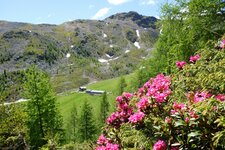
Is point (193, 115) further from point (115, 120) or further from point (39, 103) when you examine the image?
point (39, 103)

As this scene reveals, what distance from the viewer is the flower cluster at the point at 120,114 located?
28.2 feet

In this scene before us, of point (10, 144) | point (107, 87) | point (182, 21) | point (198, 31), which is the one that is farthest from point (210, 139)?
point (107, 87)

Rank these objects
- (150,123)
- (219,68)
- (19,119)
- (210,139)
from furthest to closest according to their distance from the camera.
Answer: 1. (19,119)
2. (219,68)
3. (150,123)
4. (210,139)

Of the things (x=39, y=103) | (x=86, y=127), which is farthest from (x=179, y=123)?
(x=86, y=127)

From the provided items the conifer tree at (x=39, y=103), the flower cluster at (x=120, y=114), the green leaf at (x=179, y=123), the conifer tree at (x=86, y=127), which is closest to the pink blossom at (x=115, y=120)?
the flower cluster at (x=120, y=114)

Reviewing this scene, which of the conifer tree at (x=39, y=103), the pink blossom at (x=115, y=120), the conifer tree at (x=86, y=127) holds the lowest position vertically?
the conifer tree at (x=86, y=127)

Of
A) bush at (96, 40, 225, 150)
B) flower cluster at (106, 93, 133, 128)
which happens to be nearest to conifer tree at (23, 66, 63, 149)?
flower cluster at (106, 93, 133, 128)

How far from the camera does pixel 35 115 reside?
41.6 m

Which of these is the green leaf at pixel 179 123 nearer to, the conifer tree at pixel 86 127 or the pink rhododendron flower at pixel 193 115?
the pink rhododendron flower at pixel 193 115

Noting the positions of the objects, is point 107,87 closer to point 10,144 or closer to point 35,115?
point 35,115

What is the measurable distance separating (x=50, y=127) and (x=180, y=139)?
3995cm

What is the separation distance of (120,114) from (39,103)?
3311 centimetres

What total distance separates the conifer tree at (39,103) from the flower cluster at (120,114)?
30.8 m

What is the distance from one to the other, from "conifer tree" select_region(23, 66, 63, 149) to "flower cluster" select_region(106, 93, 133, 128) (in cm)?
3084
